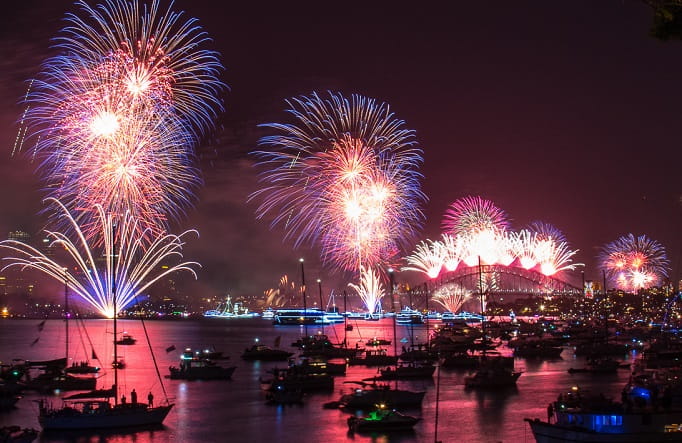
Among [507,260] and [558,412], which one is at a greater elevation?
[507,260]

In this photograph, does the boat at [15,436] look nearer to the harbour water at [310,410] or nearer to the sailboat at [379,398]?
the harbour water at [310,410]

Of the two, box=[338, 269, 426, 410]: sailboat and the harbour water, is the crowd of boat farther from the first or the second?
the harbour water

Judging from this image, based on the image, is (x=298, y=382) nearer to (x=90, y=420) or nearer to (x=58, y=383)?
(x=90, y=420)

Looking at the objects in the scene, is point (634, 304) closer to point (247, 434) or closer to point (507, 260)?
point (507, 260)

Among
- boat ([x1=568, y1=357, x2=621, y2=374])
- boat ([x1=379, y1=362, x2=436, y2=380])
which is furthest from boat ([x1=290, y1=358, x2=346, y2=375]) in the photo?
boat ([x1=568, y1=357, x2=621, y2=374])

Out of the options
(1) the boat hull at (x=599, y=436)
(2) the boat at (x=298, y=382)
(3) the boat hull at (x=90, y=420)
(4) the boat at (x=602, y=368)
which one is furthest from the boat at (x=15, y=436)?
(4) the boat at (x=602, y=368)

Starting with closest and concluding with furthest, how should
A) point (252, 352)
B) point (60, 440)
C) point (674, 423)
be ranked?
point (674, 423) → point (60, 440) → point (252, 352)

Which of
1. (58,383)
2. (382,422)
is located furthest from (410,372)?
→ (58,383)

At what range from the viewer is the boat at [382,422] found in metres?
32.0

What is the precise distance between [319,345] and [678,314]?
68412 mm

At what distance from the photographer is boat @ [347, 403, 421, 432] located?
31953 mm

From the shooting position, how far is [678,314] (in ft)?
385

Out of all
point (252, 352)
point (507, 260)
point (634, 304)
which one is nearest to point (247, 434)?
point (252, 352)

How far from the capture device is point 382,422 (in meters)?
32.1
